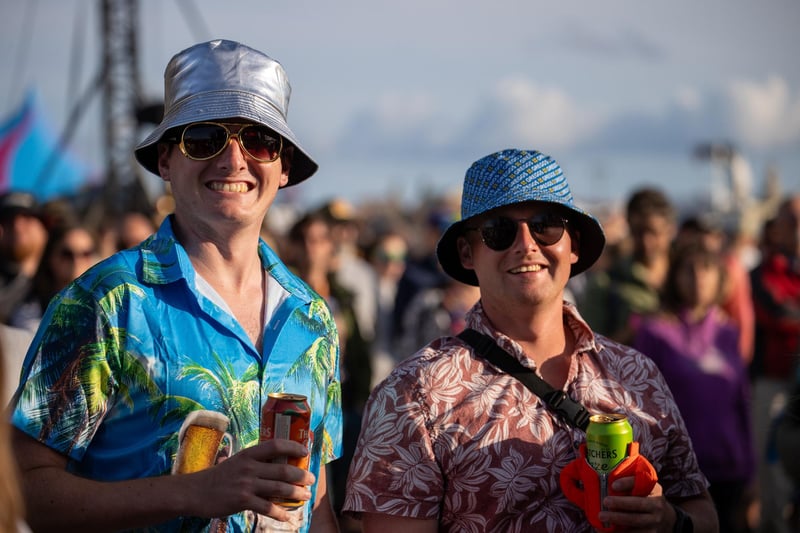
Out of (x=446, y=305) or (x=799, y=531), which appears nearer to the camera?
(x=799, y=531)

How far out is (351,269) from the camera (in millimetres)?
9047

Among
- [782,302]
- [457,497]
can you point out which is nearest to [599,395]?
[457,497]

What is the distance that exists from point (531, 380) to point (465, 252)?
529mm

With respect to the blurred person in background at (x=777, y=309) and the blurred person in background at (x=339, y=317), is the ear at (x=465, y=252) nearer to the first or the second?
the blurred person in background at (x=339, y=317)

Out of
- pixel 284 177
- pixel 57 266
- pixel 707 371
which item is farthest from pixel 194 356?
pixel 707 371

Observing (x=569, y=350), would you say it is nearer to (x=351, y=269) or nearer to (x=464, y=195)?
(x=464, y=195)

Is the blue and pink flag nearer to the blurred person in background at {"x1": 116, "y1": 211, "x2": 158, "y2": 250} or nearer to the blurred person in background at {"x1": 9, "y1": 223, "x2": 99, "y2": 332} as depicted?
the blurred person in background at {"x1": 116, "y1": 211, "x2": 158, "y2": 250}

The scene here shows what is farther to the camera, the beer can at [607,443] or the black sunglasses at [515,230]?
the black sunglasses at [515,230]

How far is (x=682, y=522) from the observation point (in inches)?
110

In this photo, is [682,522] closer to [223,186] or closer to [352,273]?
[223,186]

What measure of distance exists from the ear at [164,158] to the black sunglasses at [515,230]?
3.24ft

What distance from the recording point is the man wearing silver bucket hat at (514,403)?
8.89 ft

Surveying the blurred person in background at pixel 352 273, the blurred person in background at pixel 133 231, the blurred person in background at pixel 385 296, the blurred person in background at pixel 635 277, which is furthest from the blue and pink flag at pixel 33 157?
the blurred person in background at pixel 635 277

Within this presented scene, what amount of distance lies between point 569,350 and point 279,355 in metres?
1.02
